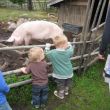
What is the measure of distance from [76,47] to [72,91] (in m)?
0.93

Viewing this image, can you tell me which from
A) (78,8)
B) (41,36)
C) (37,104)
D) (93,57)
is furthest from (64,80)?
(78,8)

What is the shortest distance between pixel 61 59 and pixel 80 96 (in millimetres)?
1052

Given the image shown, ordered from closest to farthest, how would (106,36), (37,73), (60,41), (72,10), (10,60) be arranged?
(106,36) → (37,73) → (60,41) → (10,60) → (72,10)

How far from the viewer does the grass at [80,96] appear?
6051 mm

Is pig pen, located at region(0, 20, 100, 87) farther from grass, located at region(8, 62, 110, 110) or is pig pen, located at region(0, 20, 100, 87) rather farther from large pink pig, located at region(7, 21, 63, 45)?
large pink pig, located at region(7, 21, 63, 45)

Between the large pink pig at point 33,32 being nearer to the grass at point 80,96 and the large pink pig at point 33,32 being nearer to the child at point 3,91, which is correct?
the grass at point 80,96

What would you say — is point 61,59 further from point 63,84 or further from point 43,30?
point 43,30

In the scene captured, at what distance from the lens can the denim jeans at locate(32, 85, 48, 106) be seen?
570 cm

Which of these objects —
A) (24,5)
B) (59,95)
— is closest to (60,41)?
(59,95)

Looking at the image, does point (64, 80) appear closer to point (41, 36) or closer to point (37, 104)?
point (37, 104)

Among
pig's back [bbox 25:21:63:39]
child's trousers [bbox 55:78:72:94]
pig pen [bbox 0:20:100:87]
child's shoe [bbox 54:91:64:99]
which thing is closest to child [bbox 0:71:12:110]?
child's trousers [bbox 55:78:72:94]

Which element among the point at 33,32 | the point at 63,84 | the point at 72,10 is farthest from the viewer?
the point at 72,10

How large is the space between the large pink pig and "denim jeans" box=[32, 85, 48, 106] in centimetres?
474

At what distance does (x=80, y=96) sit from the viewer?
658cm
